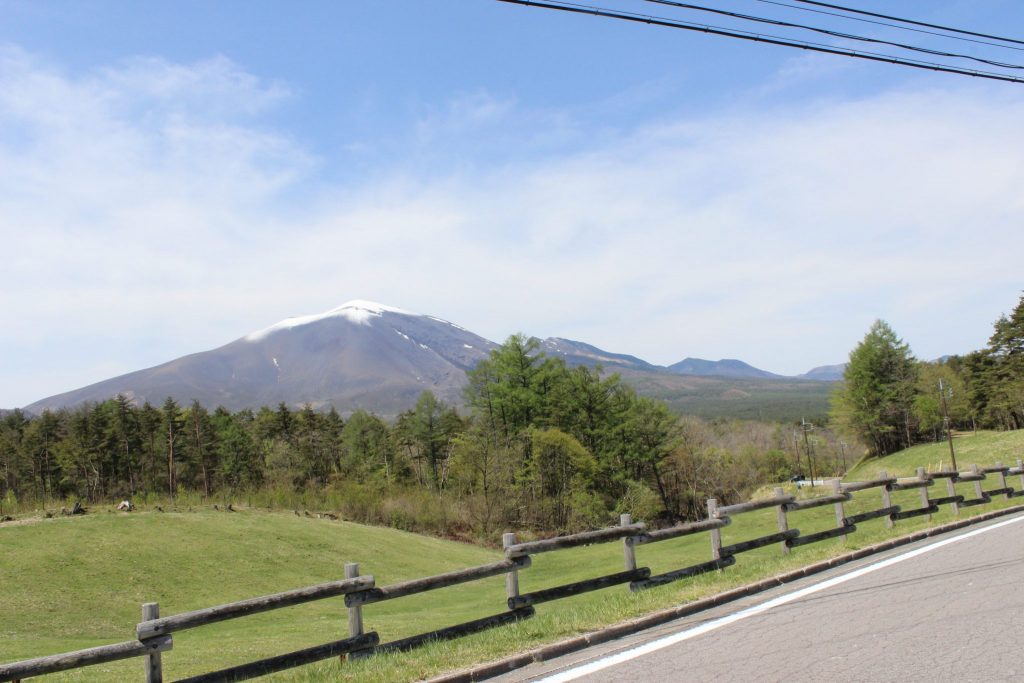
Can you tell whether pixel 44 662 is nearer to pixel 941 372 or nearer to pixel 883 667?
pixel 883 667

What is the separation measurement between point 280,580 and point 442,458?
4919cm

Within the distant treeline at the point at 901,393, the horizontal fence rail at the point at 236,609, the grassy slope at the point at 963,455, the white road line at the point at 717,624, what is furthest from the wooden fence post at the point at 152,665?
the distant treeline at the point at 901,393

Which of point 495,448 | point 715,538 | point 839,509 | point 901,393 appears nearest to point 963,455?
point 901,393

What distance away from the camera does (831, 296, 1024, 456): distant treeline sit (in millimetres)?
90875

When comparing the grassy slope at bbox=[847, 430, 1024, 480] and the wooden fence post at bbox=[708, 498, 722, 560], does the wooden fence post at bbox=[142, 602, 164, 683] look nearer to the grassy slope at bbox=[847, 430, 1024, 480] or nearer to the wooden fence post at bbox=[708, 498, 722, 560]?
the wooden fence post at bbox=[708, 498, 722, 560]

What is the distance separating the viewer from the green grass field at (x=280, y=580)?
8.71m

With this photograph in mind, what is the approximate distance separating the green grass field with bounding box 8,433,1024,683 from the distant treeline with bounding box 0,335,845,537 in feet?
31.0

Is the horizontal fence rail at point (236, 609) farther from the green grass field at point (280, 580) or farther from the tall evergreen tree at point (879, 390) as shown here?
the tall evergreen tree at point (879, 390)

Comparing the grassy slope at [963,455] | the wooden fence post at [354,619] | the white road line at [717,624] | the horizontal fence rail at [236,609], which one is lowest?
the grassy slope at [963,455]

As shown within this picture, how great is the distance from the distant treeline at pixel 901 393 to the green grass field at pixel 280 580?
54432 mm

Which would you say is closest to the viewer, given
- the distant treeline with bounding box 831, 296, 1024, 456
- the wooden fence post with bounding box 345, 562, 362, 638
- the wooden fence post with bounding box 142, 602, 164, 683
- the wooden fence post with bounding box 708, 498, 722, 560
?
the wooden fence post with bounding box 142, 602, 164, 683

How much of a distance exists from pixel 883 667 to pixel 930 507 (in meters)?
13.5

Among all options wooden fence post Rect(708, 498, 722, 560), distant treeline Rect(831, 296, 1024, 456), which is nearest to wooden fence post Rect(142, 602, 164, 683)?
wooden fence post Rect(708, 498, 722, 560)

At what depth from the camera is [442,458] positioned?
82000 mm
